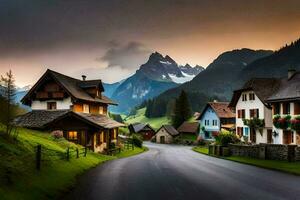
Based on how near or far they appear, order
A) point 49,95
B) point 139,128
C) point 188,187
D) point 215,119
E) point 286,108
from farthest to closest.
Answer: point 139,128
point 215,119
point 49,95
point 286,108
point 188,187

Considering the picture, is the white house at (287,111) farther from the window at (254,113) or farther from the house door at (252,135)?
the house door at (252,135)

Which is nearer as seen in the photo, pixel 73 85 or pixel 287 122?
pixel 287 122

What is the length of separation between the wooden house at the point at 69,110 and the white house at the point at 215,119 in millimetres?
39431

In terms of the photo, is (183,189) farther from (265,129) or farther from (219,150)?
(265,129)

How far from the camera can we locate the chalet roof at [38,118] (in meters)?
49.1

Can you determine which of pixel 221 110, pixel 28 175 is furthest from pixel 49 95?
pixel 221 110

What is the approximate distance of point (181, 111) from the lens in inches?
5002

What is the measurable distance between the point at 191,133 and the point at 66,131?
69866 mm

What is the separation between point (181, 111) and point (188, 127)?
13.4 m

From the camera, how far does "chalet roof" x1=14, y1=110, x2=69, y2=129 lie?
49.1 metres

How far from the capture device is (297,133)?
45.5 metres

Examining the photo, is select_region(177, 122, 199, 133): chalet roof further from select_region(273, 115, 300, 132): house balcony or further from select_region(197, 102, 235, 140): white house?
select_region(273, 115, 300, 132): house balcony

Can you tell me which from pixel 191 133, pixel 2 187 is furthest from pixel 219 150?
pixel 191 133

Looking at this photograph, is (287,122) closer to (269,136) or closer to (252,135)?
(269,136)
